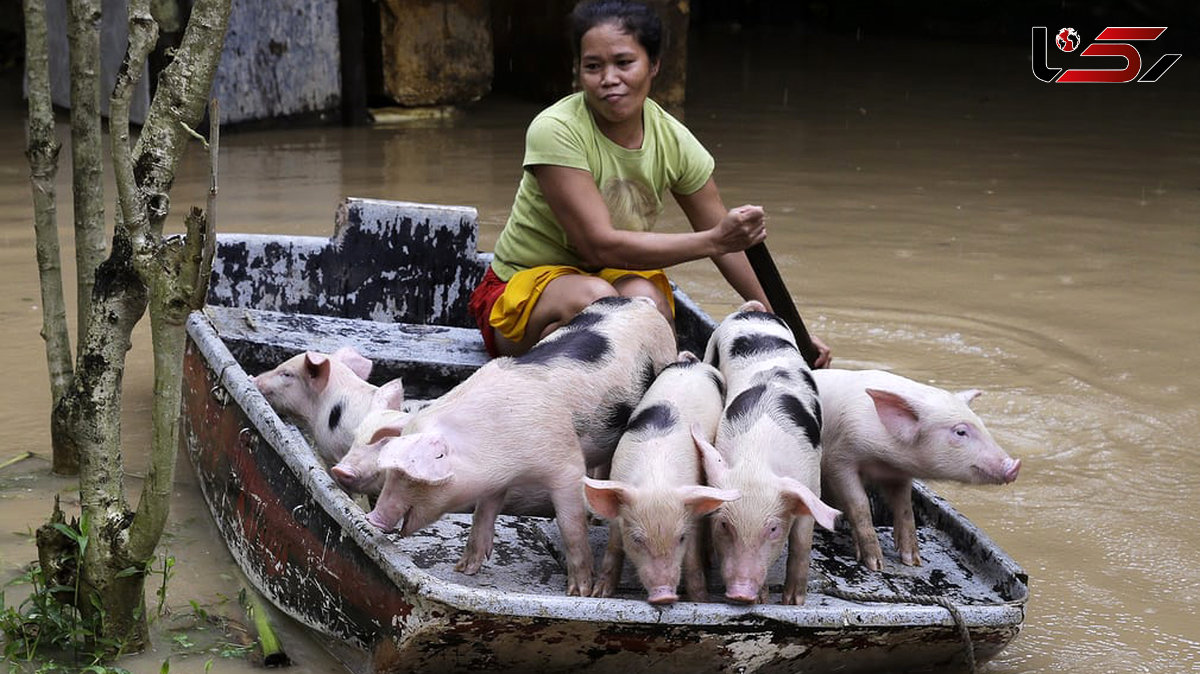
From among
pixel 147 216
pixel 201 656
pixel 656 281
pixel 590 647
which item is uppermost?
pixel 147 216

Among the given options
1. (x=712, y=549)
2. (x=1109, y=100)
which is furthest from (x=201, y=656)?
(x=1109, y=100)

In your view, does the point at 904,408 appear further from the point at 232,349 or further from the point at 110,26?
the point at 110,26

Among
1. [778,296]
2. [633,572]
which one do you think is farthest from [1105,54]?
[633,572]

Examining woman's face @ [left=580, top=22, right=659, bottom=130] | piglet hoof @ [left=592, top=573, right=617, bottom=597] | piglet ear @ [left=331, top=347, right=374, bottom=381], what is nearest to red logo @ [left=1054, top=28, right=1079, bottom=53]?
woman's face @ [left=580, top=22, right=659, bottom=130]

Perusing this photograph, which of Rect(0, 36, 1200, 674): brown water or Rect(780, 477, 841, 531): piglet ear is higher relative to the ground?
Rect(780, 477, 841, 531): piglet ear

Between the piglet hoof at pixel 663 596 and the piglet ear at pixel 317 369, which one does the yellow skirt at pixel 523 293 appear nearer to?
the piglet ear at pixel 317 369

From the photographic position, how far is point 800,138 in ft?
35.0

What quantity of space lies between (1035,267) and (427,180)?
3617 mm

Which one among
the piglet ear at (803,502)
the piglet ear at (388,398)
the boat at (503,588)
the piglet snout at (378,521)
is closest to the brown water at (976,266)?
the boat at (503,588)

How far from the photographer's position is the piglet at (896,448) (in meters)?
3.33

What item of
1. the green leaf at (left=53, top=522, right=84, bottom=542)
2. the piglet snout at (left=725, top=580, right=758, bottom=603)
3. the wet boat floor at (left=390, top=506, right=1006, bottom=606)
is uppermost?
the piglet snout at (left=725, top=580, right=758, bottom=603)

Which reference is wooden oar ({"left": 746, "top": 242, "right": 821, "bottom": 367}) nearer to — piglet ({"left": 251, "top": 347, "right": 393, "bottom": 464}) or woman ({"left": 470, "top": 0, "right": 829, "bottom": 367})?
woman ({"left": 470, "top": 0, "right": 829, "bottom": 367})

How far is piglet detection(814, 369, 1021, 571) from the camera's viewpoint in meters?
3.33

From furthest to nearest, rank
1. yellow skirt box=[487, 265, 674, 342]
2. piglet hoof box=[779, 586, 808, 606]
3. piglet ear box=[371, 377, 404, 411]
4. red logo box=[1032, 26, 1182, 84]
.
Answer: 1. red logo box=[1032, 26, 1182, 84]
2. yellow skirt box=[487, 265, 674, 342]
3. piglet ear box=[371, 377, 404, 411]
4. piglet hoof box=[779, 586, 808, 606]
